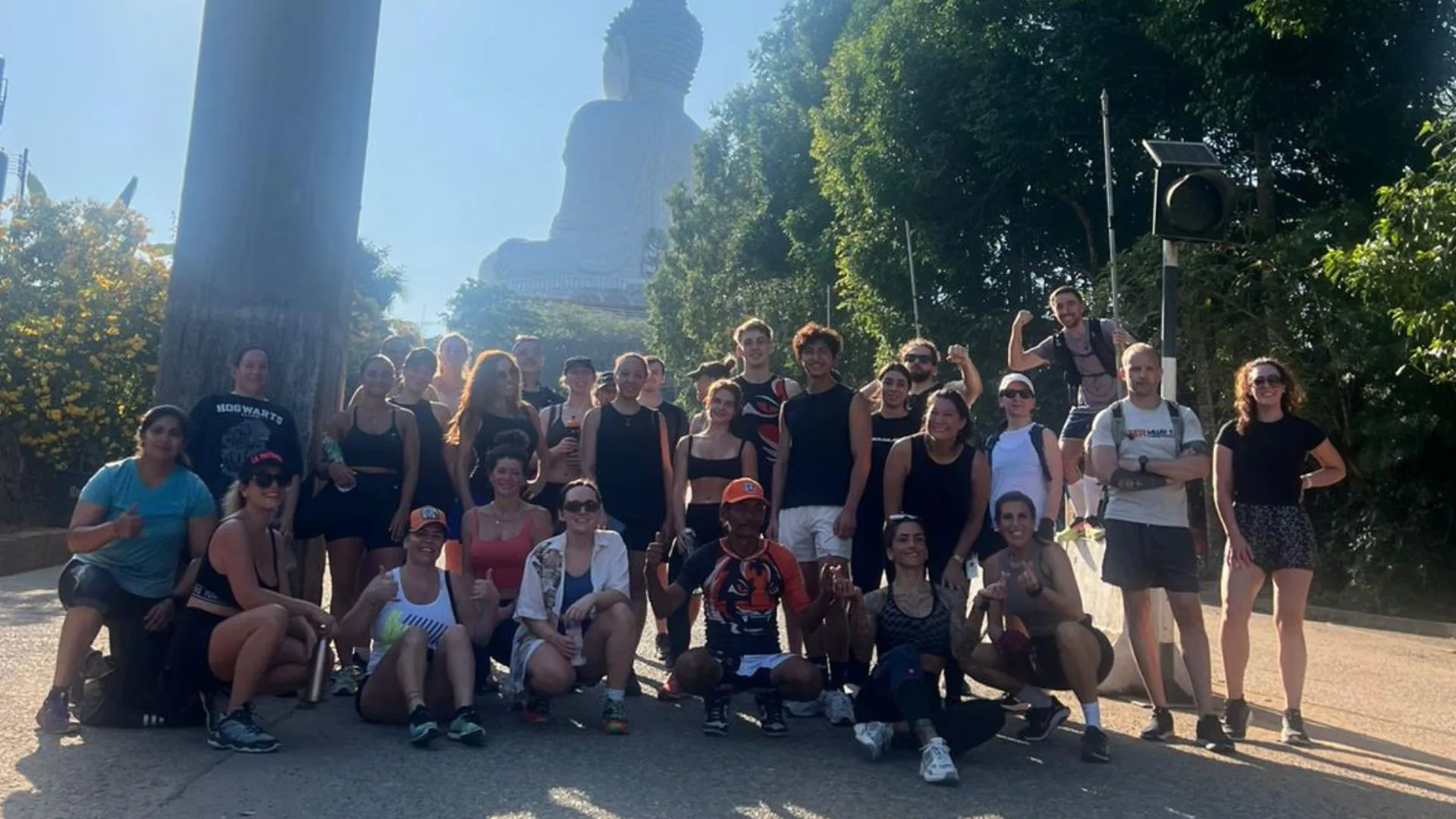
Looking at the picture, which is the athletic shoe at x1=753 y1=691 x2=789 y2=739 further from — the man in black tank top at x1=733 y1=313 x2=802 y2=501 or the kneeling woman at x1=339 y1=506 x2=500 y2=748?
the man in black tank top at x1=733 y1=313 x2=802 y2=501

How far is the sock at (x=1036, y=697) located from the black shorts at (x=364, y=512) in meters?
3.29

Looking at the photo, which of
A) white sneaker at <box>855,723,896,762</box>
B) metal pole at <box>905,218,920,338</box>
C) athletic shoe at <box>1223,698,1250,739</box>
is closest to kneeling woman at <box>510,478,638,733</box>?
white sneaker at <box>855,723,896,762</box>

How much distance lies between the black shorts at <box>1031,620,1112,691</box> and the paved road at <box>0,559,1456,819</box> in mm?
291

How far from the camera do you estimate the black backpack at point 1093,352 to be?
8289 millimetres

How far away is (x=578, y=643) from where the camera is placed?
574cm

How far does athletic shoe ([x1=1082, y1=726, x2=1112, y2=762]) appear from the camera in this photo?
5258mm

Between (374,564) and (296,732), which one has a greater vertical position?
(374,564)

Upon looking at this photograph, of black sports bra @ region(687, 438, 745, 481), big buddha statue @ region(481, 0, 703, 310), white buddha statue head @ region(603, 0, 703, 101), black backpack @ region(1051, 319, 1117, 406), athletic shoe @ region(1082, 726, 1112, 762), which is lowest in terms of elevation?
athletic shoe @ region(1082, 726, 1112, 762)

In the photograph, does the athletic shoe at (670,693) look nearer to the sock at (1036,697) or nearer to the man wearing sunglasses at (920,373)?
the sock at (1036,697)

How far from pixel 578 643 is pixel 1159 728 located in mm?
2701

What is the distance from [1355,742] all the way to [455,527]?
4.79 m

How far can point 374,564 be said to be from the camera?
6.59 metres

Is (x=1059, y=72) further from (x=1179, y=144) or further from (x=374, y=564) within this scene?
(x=374, y=564)

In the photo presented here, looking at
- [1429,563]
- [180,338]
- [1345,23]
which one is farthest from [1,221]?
[1429,563]
